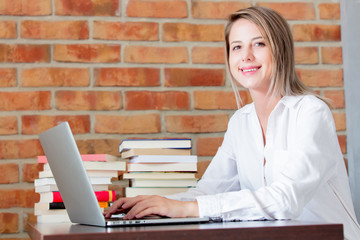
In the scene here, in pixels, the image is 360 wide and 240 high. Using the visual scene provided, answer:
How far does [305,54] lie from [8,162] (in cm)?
132

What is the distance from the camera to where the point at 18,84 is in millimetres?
2100

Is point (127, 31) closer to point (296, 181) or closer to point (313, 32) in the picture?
point (313, 32)

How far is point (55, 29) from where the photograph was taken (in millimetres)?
2133

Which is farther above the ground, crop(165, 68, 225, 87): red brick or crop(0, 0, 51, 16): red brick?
crop(0, 0, 51, 16): red brick

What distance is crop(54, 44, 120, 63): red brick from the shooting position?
2.13m

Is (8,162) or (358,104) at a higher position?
(358,104)

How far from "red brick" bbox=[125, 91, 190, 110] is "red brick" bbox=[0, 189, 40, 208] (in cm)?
51

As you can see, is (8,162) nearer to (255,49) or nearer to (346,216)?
(255,49)

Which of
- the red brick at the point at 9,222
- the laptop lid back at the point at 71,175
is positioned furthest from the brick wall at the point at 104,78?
the laptop lid back at the point at 71,175

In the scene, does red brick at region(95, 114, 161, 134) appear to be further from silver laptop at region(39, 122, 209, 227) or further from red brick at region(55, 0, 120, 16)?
silver laptop at region(39, 122, 209, 227)

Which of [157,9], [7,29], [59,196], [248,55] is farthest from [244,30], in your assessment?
→ [7,29]

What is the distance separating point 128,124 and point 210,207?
2.91 feet

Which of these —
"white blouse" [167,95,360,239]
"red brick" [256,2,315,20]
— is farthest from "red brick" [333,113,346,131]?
"white blouse" [167,95,360,239]

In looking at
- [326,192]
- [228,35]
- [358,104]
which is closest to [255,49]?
[228,35]
